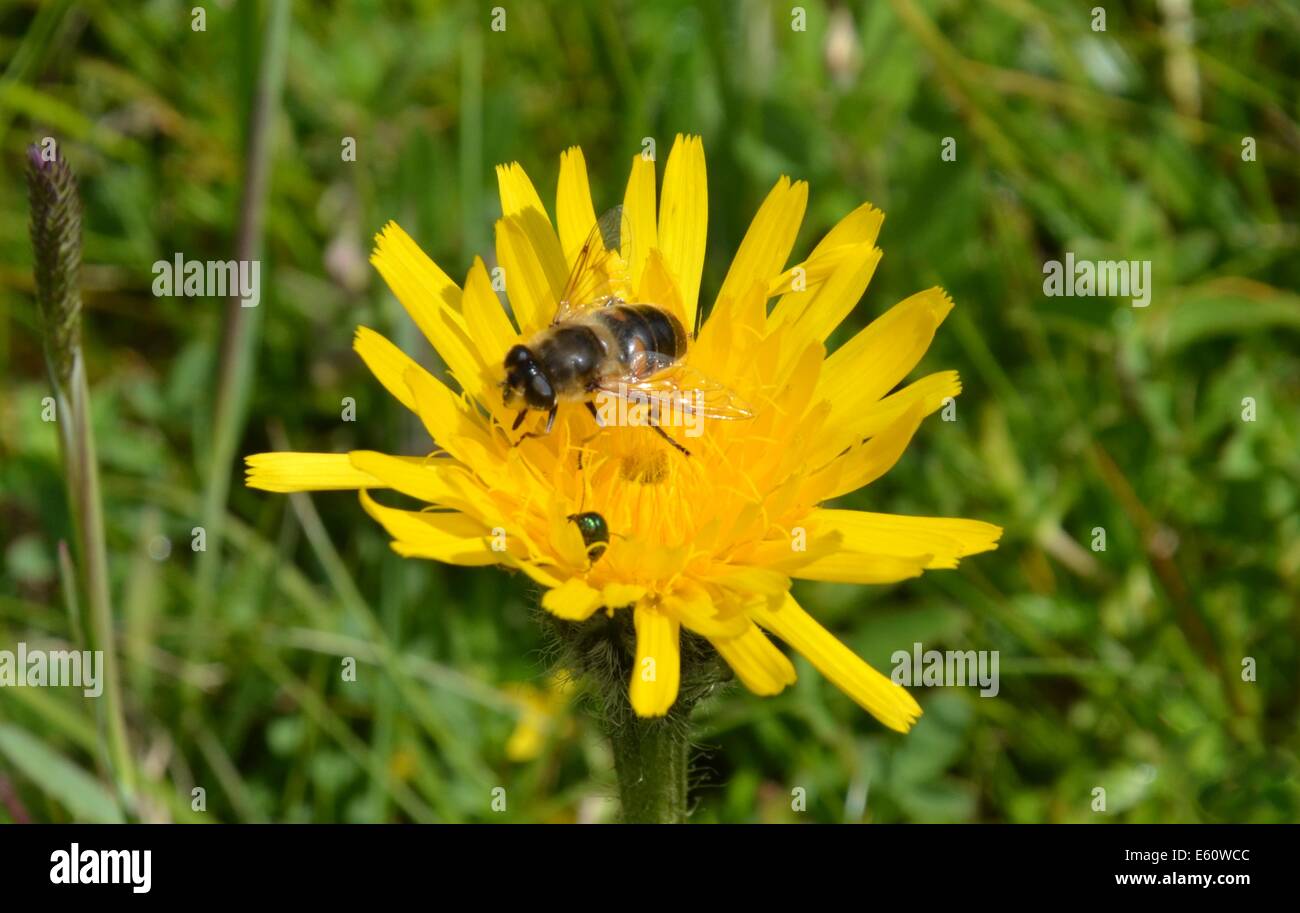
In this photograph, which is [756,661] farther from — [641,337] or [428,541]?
[641,337]

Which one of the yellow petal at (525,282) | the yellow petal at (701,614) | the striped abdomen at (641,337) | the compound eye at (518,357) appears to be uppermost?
the yellow petal at (525,282)

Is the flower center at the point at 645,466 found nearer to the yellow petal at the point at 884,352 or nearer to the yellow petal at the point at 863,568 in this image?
the yellow petal at the point at 884,352

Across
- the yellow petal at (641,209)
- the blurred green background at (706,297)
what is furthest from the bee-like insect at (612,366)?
the blurred green background at (706,297)

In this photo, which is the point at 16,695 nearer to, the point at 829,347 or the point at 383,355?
the point at 383,355

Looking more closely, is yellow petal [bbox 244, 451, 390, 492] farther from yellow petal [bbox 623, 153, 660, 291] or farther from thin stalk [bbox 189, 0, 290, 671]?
thin stalk [bbox 189, 0, 290, 671]

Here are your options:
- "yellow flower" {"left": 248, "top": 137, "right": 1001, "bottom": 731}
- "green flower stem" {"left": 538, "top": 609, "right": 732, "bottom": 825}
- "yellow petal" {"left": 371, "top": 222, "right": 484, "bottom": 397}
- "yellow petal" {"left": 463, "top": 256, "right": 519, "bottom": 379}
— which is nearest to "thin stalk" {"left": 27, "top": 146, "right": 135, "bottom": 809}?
Answer: "yellow flower" {"left": 248, "top": 137, "right": 1001, "bottom": 731}

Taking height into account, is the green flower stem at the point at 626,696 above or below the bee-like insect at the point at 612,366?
below

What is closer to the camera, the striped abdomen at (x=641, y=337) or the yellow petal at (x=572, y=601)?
the yellow petal at (x=572, y=601)
